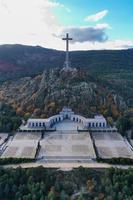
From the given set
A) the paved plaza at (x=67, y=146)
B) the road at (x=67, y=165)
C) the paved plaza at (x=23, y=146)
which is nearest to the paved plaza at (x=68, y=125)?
the paved plaza at (x=67, y=146)

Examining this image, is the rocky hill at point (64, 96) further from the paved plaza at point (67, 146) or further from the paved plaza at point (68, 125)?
the paved plaza at point (67, 146)

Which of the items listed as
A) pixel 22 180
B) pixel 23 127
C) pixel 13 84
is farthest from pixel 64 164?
pixel 13 84

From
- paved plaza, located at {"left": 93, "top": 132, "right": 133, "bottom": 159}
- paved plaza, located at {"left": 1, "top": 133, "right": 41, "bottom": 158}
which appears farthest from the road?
paved plaza, located at {"left": 93, "top": 132, "right": 133, "bottom": 159}

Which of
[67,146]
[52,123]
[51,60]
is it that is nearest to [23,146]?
[67,146]

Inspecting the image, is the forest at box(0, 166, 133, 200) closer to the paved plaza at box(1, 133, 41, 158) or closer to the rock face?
the paved plaza at box(1, 133, 41, 158)

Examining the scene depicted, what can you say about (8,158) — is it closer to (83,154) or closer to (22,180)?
(22,180)

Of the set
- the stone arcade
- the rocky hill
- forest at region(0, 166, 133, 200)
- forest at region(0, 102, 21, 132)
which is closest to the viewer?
forest at region(0, 166, 133, 200)
